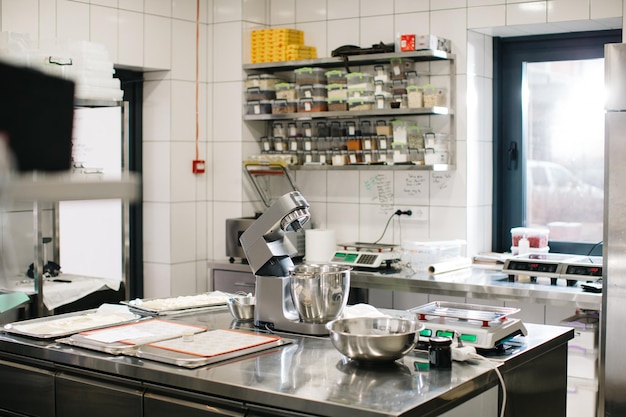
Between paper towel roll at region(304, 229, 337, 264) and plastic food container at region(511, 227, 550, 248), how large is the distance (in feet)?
3.74

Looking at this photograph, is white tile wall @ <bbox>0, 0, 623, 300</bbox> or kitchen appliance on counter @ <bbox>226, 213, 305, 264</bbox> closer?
white tile wall @ <bbox>0, 0, 623, 300</bbox>

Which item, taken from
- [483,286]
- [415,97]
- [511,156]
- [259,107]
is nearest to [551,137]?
[511,156]

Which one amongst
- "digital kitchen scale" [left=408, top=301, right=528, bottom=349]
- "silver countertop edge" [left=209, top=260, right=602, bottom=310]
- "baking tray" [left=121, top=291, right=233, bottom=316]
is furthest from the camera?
"silver countertop edge" [left=209, top=260, right=602, bottom=310]

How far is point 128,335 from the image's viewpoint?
9.00ft

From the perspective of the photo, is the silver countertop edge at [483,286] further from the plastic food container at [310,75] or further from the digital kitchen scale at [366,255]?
the plastic food container at [310,75]

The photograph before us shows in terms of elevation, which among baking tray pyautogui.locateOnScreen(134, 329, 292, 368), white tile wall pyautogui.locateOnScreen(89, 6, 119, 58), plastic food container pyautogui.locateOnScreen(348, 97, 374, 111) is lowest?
baking tray pyautogui.locateOnScreen(134, 329, 292, 368)

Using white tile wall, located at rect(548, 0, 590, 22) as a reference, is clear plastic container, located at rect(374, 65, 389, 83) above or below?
below

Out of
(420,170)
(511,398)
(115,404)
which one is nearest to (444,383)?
(511,398)

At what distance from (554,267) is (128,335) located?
7.84 ft

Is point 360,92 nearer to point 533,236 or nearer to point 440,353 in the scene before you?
point 533,236

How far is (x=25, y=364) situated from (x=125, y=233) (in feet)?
6.29

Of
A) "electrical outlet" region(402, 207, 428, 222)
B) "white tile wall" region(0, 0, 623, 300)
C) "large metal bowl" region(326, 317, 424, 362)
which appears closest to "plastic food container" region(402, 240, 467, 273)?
"white tile wall" region(0, 0, 623, 300)

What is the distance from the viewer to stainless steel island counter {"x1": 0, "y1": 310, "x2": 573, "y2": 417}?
2080 mm

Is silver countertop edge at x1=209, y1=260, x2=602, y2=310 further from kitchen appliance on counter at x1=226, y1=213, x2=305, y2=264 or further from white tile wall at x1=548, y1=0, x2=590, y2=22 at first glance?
white tile wall at x1=548, y1=0, x2=590, y2=22
